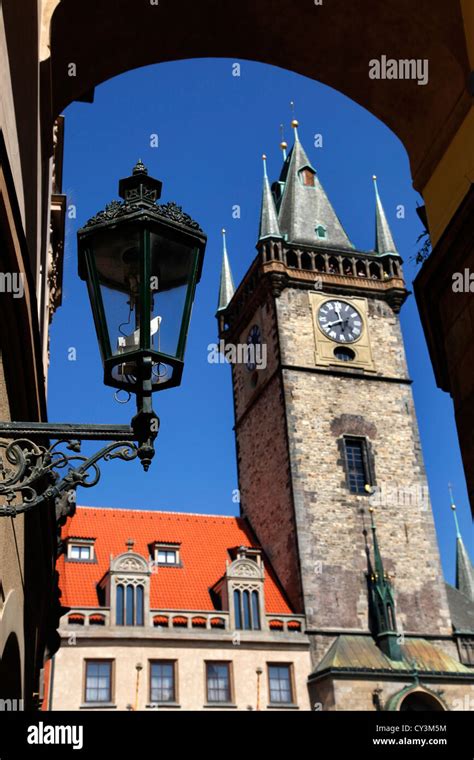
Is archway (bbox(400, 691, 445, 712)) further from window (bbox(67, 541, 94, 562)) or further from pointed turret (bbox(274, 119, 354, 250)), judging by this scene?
pointed turret (bbox(274, 119, 354, 250))

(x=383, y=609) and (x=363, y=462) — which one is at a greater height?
(x=363, y=462)

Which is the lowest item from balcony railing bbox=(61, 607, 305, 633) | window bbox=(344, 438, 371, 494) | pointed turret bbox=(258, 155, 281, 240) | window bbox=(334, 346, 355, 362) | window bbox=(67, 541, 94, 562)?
balcony railing bbox=(61, 607, 305, 633)

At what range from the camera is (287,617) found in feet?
97.3

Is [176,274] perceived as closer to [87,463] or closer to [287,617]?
[87,463]

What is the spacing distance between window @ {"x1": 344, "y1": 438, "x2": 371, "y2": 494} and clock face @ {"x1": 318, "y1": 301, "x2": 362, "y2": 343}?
4.35m

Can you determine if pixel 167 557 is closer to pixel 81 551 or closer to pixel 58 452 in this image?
pixel 81 551

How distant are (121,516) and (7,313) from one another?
100 ft

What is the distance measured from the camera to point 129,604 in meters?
28.6

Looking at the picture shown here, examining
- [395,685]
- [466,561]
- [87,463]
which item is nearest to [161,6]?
[87,463]

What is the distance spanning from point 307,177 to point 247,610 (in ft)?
72.5

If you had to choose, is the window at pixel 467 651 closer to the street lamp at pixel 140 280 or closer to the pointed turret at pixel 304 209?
the pointed turret at pixel 304 209

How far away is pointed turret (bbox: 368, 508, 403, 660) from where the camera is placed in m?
29.5

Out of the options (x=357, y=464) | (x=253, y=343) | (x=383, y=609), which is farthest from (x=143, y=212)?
(x=253, y=343)

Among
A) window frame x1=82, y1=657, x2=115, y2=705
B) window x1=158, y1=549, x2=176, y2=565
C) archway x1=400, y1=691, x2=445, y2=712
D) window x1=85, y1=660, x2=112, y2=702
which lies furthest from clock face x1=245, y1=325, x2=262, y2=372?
archway x1=400, y1=691, x2=445, y2=712
